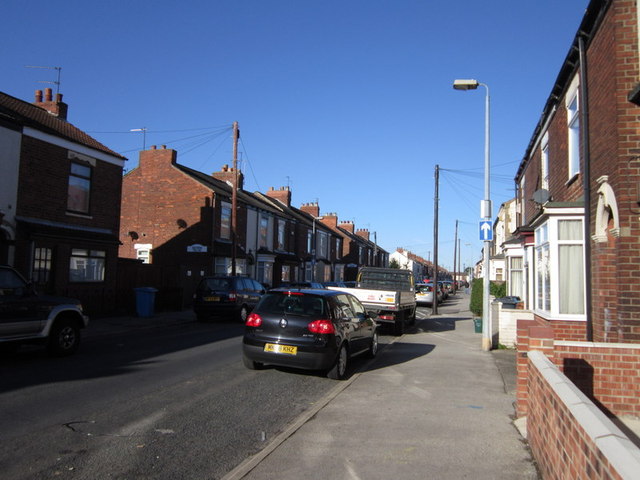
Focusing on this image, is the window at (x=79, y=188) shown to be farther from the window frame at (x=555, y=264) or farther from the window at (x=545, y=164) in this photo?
the window at (x=545, y=164)

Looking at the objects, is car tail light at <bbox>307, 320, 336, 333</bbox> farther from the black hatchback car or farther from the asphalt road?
the asphalt road

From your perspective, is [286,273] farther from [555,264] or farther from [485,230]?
[555,264]

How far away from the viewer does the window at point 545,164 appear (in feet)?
48.6

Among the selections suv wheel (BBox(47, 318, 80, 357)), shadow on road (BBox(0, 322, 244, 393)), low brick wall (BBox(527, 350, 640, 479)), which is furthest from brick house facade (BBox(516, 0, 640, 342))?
suv wheel (BBox(47, 318, 80, 357))

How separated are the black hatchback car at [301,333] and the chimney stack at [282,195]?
125 feet

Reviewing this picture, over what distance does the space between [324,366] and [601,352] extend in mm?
4098

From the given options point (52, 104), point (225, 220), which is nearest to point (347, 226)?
point (225, 220)

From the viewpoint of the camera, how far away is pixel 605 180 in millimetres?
8695

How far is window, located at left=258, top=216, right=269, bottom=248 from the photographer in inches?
1352

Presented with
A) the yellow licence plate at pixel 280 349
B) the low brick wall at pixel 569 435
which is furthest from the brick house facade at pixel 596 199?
the yellow licence plate at pixel 280 349

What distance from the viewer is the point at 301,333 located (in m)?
8.44

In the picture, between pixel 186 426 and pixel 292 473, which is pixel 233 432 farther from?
pixel 292 473

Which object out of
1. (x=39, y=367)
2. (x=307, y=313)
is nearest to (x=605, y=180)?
(x=307, y=313)

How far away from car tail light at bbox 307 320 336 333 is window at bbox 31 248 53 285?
11.5m
